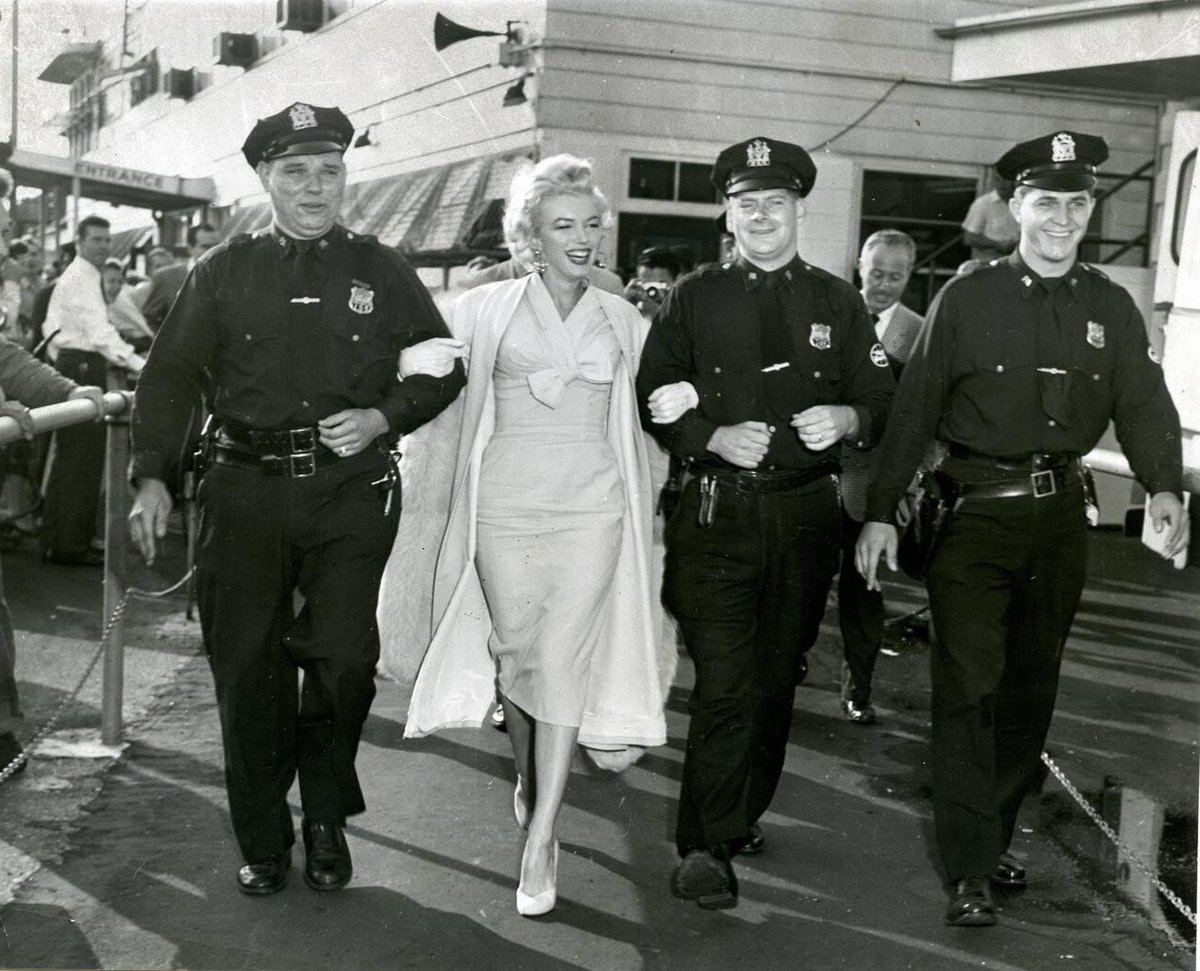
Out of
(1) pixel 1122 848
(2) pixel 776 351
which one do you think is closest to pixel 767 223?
(2) pixel 776 351

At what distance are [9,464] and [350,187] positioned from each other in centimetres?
352

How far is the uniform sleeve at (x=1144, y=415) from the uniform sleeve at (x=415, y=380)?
182 cm

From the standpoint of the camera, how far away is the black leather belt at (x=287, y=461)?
359 cm

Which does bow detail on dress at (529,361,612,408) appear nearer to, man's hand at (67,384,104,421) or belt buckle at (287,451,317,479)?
belt buckle at (287,451,317,479)

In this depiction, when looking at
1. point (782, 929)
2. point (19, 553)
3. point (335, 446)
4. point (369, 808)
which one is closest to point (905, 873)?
point (782, 929)

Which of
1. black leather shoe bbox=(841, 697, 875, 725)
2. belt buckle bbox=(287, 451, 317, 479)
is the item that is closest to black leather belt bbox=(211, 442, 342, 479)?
belt buckle bbox=(287, 451, 317, 479)

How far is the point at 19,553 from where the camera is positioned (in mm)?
8953

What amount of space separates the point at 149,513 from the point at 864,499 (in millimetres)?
2989

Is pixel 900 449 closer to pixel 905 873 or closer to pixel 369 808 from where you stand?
pixel 905 873

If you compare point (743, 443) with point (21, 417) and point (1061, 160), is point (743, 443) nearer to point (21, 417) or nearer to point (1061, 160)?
point (1061, 160)

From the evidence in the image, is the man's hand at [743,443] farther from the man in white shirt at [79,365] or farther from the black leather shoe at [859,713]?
the man in white shirt at [79,365]

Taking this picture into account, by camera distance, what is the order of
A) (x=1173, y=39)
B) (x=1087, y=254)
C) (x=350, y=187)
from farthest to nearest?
1. (x=1087, y=254)
2. (x=1173, y=39)
3. (x=350, y=187)

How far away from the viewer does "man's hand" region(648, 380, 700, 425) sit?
358 centimetres

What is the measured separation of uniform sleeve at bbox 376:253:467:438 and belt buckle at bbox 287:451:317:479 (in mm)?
234
